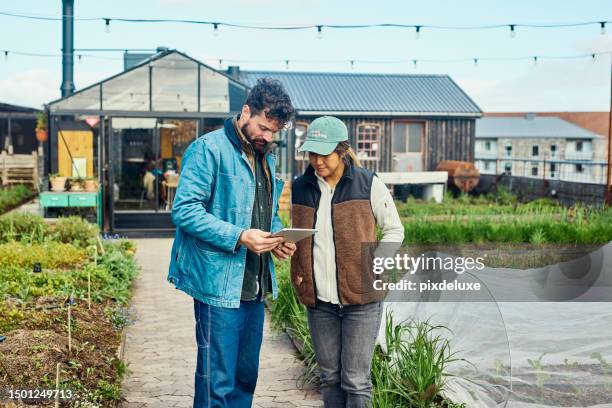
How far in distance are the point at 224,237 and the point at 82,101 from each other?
39.5 feet

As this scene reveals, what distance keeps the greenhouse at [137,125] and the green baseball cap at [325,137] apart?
11.1m

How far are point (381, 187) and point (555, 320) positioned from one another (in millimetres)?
1260

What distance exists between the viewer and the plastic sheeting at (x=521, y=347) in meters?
3.68

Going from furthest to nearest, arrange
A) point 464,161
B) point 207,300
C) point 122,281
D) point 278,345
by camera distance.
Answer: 1. point 464,161
2. point 122,281
3. point 278,345
4. point 207,300

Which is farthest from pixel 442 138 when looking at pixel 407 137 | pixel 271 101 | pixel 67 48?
pixel 271 101

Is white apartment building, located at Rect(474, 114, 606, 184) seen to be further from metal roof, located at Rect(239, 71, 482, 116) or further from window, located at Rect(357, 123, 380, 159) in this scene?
window, located at Rect(357, 123, 380, 159)

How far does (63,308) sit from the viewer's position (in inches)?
238

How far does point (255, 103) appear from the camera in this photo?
3594mm

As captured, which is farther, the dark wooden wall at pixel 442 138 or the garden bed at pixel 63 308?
the dark wooden wall at pixel 442 138

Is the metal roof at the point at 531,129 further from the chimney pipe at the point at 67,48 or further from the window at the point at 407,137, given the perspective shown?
the chimney pipe at the point at 67,48

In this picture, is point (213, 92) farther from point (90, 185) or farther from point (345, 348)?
point (345, 348)

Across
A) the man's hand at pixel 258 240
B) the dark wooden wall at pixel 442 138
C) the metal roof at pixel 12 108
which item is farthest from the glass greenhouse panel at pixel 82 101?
the metal roof at pixel 12 108

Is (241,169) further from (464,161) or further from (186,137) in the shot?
(464,161)

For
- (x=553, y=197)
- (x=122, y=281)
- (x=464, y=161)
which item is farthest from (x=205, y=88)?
(x=464, y=161)
